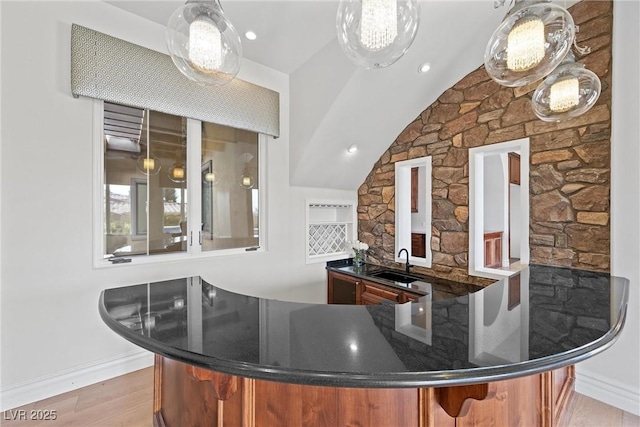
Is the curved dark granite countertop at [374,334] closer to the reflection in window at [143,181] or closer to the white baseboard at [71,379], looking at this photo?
the reflection in window at [143,181]

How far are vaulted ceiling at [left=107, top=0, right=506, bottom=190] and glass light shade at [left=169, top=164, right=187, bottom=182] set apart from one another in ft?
4.08

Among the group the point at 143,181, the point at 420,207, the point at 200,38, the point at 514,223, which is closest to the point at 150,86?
the point at 143,181

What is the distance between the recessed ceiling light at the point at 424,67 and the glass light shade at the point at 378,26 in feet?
6.09

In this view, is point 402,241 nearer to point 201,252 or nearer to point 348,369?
point 201,252

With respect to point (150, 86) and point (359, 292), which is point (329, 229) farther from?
point (150, 86)

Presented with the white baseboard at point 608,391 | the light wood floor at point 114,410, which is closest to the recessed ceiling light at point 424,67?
the white baseboard at point 608,391

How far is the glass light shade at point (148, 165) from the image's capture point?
2620mm

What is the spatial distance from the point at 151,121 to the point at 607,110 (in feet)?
12.6

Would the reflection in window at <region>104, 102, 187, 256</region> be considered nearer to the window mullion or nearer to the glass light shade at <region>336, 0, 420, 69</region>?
the window mullion

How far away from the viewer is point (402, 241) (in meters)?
3.60

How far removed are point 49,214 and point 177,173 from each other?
3.36 ft

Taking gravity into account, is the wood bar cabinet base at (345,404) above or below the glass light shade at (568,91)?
below

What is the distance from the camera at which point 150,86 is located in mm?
2520

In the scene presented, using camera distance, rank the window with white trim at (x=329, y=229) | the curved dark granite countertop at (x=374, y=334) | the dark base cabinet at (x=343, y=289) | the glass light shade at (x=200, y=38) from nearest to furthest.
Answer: the curved dark granite countertop at (x=374, y=334) < the glass light shade at (x=200, y=38) < the dark base cabinet at (x=343, y=289) < the window with white trim at (x=329, y=229)
